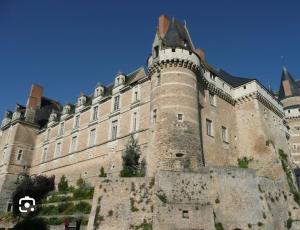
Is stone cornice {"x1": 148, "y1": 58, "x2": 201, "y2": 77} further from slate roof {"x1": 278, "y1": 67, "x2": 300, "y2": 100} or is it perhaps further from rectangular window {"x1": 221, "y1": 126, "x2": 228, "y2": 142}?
slate roof {"x1": 278, "y1": 67, "x2": 300, "y2": 100}

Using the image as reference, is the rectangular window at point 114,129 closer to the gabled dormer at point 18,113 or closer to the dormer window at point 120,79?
the dormer window at point 120,79

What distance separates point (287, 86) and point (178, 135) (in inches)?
919

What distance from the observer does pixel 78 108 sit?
34219 mm

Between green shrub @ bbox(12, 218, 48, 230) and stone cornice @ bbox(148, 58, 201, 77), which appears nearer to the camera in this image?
green shrub @ bbox(12, 218, 48, 230)

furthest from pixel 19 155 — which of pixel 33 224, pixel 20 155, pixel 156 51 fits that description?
pixel 156 51

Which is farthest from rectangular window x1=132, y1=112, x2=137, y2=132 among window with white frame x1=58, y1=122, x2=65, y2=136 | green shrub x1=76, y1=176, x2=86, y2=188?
window with white frame x1=58, y1=122, x2=65, y2=136

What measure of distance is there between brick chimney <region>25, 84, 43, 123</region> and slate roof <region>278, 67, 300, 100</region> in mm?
31203

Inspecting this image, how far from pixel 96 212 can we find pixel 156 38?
14401 millimetres

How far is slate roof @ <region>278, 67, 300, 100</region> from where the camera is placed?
37.5 metres

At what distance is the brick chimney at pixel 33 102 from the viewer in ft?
131

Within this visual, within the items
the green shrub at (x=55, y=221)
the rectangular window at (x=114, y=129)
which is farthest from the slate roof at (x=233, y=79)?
the green shrub at (x=55, y=221)

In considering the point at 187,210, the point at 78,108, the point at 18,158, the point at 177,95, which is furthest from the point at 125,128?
the point at 18,158

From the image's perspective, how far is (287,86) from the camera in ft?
125

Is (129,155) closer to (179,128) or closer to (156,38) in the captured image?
(179,128)
